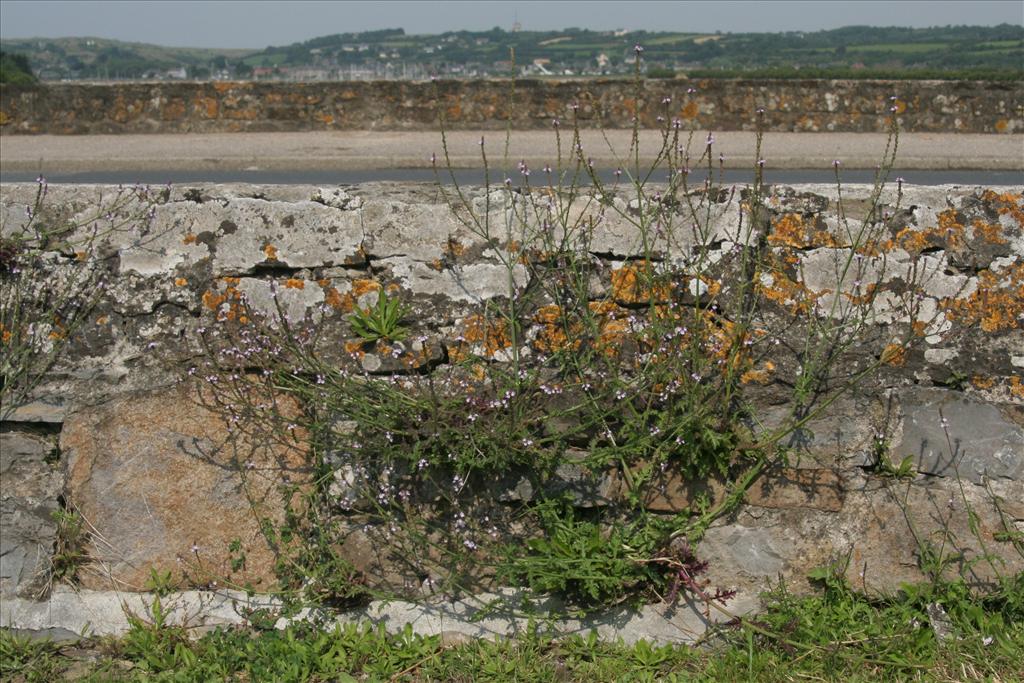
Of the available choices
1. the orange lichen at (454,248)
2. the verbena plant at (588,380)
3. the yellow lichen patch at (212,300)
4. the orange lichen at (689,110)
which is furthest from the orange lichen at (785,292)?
the orange lichen at (689,110)

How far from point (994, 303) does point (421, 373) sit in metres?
2.10

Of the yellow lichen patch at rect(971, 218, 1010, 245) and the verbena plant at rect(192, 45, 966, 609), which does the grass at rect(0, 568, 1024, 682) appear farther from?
the yellow lichen patch at rect(971, 218, 1010, 245)

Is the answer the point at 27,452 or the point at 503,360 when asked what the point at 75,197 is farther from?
the point at 503,360

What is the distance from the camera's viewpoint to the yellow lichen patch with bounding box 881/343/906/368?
3.42 metres

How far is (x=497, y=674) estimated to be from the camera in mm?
3260

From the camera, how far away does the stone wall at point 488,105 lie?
12594mm

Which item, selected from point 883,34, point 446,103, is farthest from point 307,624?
point 883,34

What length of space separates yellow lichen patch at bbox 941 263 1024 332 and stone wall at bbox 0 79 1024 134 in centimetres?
923

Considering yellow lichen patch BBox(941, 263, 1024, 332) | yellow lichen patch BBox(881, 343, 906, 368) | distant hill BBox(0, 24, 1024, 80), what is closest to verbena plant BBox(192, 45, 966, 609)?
yellow lichen patch BBox(881, 343, 906, 368)

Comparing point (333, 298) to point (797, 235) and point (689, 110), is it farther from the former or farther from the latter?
point (689, 110)

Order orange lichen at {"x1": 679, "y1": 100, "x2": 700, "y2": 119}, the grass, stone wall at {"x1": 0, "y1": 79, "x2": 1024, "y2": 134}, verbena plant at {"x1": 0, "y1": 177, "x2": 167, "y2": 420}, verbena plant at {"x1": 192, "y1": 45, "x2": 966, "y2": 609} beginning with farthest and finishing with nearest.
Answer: stone wall at {"x1": 0, "y1": 79, "x2": 1024, "y2": 134}, orange lichen at {"x1": 679, "y1": 100, "x2": 700, "y2": 119}, verbena plant at {"x1": 0, "y1": 177, "x2": 167, "y2": 420}, verbena plant at {"x1": 192, "y1": 45, "x2": 966, "y2": 609}, the grass

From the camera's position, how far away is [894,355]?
11.2 feet

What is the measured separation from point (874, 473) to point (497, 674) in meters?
1.52

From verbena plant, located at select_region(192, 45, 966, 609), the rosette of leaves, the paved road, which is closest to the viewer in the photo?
verbena plant, located at select_region(192, 45, 966, 609)
